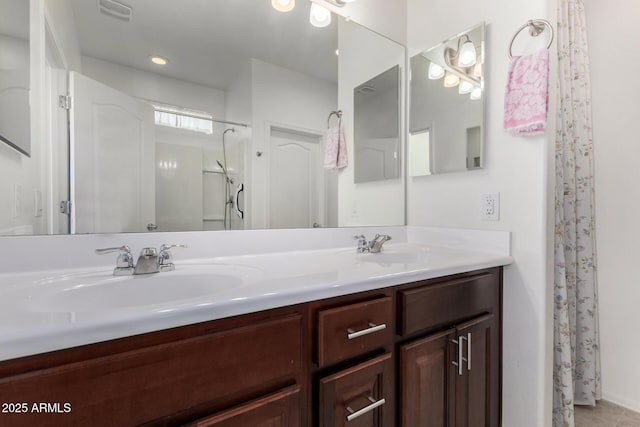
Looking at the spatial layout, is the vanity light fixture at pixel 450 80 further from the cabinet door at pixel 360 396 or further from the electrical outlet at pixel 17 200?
the electrical outlet at pixel 17 200

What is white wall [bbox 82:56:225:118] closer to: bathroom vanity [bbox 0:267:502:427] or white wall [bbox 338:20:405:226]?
white wall [bbox 338:20:405:226]

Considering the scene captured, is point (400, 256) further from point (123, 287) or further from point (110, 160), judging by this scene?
point (110, 160)

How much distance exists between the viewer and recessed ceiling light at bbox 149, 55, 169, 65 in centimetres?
107

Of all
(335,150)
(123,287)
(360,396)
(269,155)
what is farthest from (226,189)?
(360,396)

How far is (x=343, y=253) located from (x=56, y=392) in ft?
3.33

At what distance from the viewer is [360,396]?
79 cm

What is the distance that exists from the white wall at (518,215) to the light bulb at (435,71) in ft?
0.63

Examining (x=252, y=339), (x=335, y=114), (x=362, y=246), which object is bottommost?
(x=252, y=339)

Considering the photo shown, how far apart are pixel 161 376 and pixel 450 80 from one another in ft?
5.43

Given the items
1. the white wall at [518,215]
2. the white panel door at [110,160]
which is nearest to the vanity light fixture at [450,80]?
the white wall at [518,215]

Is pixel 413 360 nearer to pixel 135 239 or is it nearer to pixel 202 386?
pixel 202 386

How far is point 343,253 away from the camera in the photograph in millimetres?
1322

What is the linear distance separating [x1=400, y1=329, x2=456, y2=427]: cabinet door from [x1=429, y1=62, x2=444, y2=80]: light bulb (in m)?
1.26

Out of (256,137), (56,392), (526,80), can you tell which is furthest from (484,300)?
(56,392)
